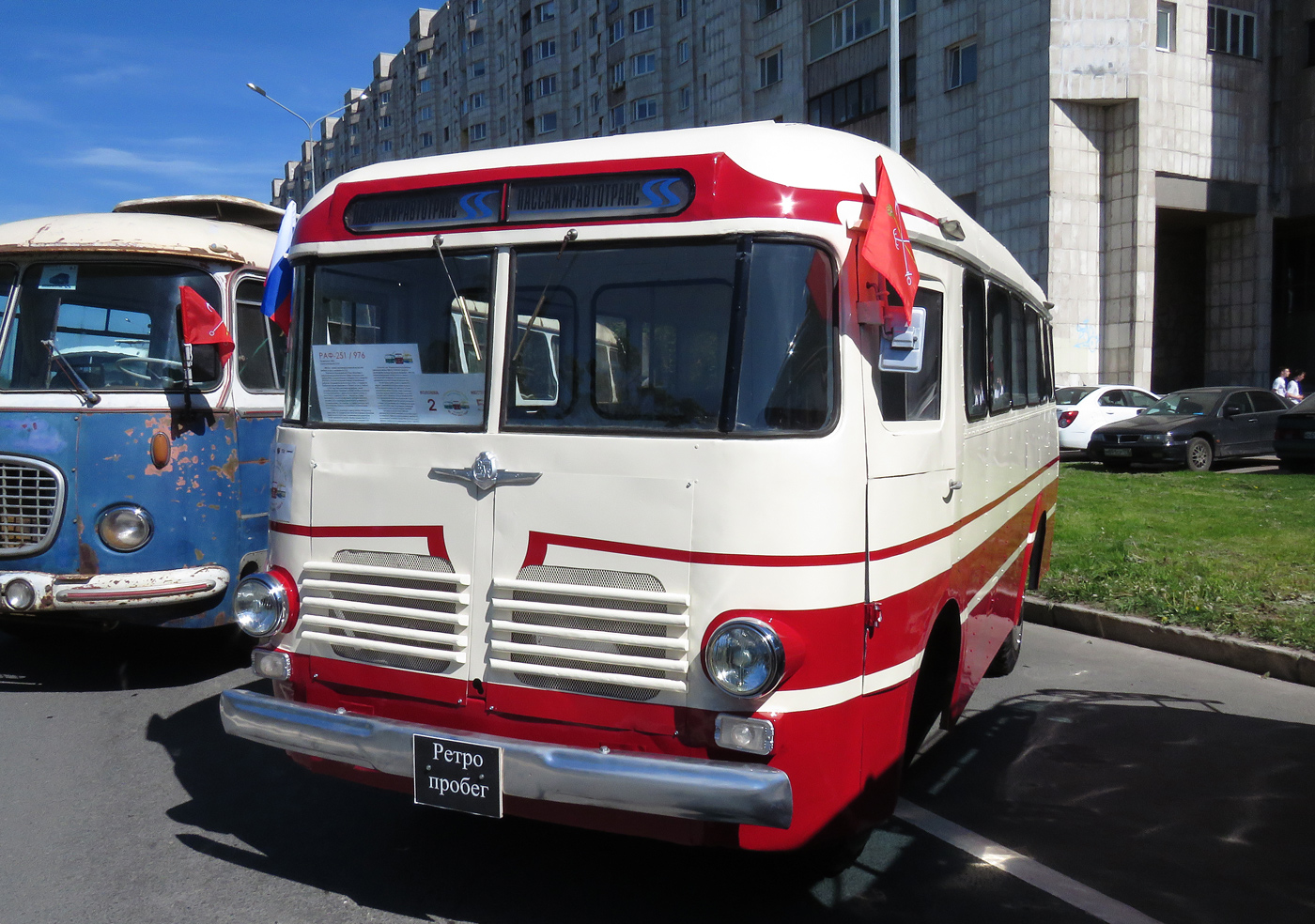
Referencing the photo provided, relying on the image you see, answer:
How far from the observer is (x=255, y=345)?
23.5 ft

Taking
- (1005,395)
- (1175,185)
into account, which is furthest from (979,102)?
(1005,395)

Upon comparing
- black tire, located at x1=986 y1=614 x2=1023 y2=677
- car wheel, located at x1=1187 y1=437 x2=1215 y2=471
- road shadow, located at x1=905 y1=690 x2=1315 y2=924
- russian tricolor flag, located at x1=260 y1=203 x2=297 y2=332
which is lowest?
road shadow, located at x1=905 y1=690 x2=1315 y2=924

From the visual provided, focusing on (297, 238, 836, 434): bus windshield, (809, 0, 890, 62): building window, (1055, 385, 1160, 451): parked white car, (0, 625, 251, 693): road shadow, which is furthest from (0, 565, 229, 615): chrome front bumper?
(809, 0, 890, 62): building window

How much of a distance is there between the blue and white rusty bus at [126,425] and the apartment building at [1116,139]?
24726 millimetres

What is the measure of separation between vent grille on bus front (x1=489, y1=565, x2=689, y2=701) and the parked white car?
19.7 m

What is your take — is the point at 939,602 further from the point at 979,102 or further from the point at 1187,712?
the point at 979,102

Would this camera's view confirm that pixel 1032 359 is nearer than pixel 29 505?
A: No

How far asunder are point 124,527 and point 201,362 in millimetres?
1058

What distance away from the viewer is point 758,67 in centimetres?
4141

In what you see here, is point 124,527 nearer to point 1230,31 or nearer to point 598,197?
point 598,197

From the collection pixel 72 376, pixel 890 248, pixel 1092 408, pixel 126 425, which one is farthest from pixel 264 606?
pixel 1092 408

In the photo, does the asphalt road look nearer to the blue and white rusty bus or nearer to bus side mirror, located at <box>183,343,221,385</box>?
the blue and white rusty bus

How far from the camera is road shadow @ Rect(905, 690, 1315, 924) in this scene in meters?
4.02

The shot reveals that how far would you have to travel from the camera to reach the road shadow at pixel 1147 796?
402cm
